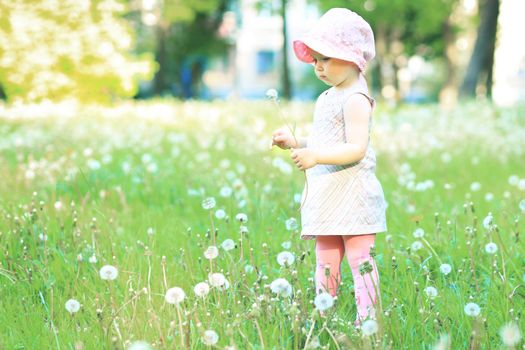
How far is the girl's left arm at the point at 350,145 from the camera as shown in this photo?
2.88 metres

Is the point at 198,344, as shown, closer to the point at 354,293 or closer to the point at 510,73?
the point at 354,293

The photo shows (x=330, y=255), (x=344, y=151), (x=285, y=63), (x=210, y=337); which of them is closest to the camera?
(x=210, y=337)

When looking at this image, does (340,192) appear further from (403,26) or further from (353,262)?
(403,26)

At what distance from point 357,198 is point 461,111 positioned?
1240 centimetres

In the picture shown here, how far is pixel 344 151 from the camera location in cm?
297

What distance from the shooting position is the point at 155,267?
348 centimetres

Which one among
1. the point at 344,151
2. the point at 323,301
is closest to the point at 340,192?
the point at 344,151

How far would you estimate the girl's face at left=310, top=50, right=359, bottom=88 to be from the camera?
3121 millimetres

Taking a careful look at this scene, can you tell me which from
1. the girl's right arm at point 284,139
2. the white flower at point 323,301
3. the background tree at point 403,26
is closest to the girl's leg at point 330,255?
the girl's right arm at point 284,139

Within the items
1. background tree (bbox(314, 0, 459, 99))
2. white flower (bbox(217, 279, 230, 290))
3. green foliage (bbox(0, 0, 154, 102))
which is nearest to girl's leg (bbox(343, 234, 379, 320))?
white flower (bbox(217, 279, 230, 290))

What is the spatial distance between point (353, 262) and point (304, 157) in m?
0.59

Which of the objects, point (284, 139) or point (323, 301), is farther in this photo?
point (284, 139)

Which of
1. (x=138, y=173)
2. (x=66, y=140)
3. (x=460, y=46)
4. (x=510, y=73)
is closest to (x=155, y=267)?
(x=138, y=173)

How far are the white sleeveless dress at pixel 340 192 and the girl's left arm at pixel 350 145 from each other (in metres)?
0.06
